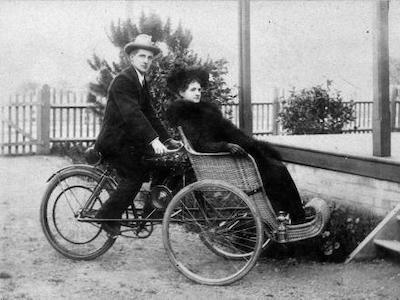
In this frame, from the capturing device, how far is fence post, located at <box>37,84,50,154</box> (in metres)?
12.0

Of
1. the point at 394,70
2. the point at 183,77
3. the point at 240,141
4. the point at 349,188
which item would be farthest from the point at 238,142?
the point at 394,70

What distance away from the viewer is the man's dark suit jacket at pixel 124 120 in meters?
4.39

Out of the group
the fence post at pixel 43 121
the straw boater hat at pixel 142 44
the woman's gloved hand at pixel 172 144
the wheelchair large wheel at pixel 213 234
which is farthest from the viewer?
the fence post at pixel 43 121

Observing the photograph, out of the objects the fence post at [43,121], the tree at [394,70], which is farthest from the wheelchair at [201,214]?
the tree at [394,70]

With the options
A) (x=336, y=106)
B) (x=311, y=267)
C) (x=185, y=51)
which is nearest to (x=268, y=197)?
(x=311, y=267)

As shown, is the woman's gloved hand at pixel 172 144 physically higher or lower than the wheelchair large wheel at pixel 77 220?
higher

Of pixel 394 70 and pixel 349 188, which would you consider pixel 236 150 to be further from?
pixel 394 70

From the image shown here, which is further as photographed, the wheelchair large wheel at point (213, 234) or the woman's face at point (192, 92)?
the woman's face at point (192, 92)

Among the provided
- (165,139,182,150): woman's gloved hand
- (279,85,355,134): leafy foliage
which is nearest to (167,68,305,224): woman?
(165,139,182,150): woman's gloved hand

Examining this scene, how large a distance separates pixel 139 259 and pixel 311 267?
4.30 ft

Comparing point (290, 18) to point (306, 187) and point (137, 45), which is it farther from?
point (137, 45)

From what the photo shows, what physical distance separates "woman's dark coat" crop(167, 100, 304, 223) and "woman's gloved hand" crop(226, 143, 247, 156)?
274 mm

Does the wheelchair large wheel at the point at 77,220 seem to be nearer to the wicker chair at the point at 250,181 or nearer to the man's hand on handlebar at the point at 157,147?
the man's hand on handlebar at the point at 157,147

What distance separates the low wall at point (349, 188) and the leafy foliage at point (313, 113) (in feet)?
15.5
